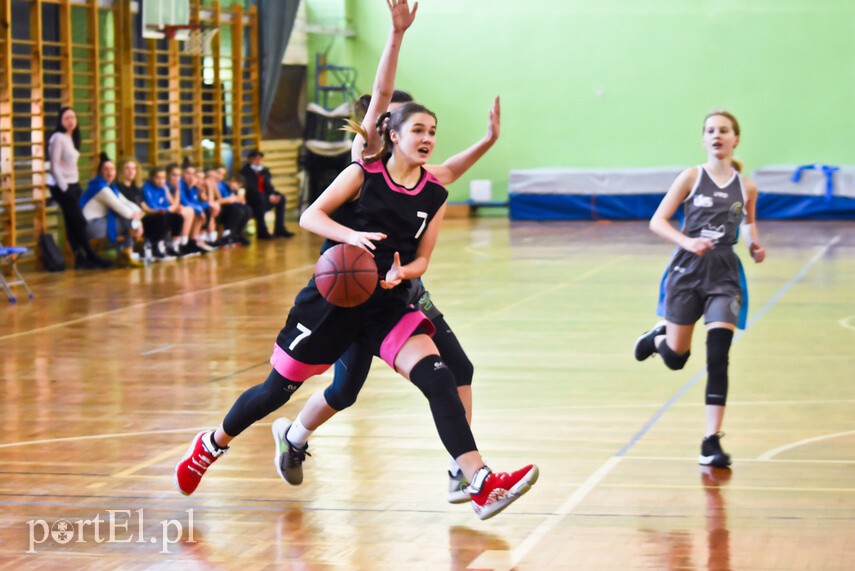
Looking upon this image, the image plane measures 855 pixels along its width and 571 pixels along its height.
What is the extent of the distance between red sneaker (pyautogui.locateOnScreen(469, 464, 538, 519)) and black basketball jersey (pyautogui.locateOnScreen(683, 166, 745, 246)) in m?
1.78

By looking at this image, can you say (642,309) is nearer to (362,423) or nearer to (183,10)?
(362,423)

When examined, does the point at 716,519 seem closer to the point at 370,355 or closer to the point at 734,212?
the point at 370,355

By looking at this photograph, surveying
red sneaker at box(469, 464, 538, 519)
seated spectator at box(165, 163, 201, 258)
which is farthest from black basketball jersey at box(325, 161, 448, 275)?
seated spectator at box(165, 163, 201, 258)

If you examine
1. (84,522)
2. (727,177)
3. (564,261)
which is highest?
(727,177)

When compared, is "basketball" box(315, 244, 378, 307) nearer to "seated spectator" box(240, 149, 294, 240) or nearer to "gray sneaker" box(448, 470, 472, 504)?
"gray sneaker" box(448, 470, 472, 504)

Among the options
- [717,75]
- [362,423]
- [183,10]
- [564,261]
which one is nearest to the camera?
[362,423]

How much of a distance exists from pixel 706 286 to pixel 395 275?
5.75 feet

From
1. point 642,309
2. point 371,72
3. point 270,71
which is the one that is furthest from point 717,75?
point 642,309

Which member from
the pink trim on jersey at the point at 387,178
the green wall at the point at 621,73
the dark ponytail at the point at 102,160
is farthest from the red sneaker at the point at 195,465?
the green wall at the point at 621,73

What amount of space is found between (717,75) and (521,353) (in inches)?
533

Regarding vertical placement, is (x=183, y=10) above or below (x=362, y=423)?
above

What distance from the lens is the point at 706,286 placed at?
17.9 ft

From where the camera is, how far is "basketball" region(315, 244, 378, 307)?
13.8ft

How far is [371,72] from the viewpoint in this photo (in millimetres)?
21766
